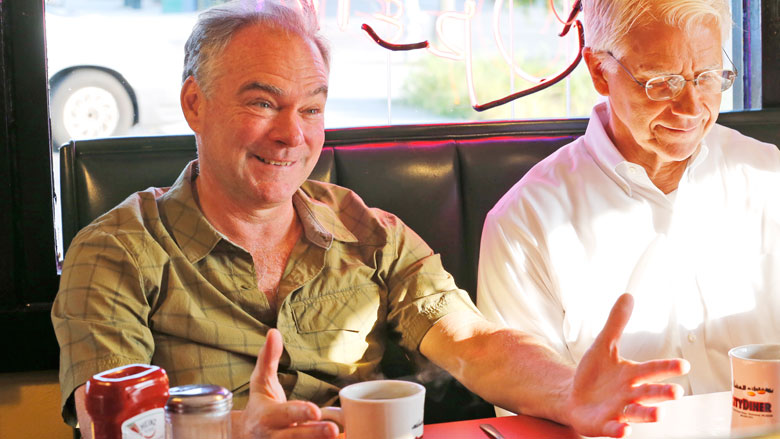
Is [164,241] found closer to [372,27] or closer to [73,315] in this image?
[73,315]

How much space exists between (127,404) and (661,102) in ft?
3.02

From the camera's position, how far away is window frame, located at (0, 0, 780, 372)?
125 cm

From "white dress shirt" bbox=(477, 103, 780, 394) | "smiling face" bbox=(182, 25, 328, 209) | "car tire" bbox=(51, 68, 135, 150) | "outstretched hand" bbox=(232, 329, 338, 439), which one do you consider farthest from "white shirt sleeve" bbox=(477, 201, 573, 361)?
"car tire" bbox=(51, 68, 135, 150)

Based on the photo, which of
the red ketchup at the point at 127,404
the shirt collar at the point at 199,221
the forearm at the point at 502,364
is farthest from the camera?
the shirt collar at the point at 199,221

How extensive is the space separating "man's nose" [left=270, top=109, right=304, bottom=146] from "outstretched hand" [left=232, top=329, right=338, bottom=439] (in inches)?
15.4

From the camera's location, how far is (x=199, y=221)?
1043 mm

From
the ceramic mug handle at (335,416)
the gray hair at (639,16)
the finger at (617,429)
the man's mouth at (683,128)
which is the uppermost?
the gray hair at (639,16)

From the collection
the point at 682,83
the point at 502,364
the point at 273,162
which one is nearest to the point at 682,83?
the point at 682,83

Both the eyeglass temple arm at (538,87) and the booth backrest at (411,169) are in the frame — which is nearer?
the booth backrest at (411,169)

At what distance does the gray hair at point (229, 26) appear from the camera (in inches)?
41.1

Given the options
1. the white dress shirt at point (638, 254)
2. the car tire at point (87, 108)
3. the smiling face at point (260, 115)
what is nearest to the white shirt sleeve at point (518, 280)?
the white dress shirt at point (638, 254)

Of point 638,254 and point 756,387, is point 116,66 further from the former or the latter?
point 756,387

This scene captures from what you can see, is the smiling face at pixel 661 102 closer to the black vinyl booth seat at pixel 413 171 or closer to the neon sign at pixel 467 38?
the black vinyl booth seat at pixel 413 171

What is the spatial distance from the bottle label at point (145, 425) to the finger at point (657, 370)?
0.45 meters
